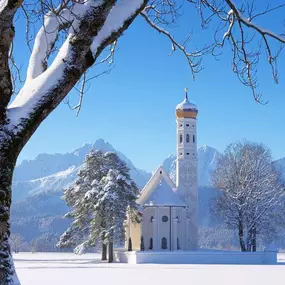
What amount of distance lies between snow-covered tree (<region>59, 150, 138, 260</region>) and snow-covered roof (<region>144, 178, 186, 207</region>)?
6.84m

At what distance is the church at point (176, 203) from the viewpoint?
4728 cm

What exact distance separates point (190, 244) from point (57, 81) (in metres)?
46.8

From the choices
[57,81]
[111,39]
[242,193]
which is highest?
[242,193]

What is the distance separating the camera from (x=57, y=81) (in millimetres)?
4824

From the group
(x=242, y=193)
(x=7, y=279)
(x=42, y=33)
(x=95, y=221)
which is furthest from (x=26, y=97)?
(x=242, y=193)

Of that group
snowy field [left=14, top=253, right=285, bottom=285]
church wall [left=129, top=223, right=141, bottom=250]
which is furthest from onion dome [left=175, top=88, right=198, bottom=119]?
snowy field [left=14, top=253, right=285, bottom=285]

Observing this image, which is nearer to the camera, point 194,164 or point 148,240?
point 148,240

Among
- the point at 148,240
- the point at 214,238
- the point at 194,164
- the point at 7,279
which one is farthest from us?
the point at 214,238

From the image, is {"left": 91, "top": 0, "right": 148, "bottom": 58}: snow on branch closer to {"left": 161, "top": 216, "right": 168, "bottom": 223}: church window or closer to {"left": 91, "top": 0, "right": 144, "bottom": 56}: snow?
{"left": 91, "top": 0, "right": 144, "bottom": 56}: snow

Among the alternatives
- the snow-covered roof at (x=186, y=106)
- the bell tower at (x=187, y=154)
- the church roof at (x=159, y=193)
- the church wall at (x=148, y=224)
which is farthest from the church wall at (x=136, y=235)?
the snow-covered roof at (x=186, y=106)

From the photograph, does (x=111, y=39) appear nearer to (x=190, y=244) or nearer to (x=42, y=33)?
(x=42, y=33)

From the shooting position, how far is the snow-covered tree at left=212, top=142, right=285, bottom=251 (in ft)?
141

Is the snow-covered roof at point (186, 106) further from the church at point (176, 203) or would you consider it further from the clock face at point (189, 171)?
the clock face at point (189, 171)

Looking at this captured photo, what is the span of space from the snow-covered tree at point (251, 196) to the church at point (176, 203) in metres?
4.63
